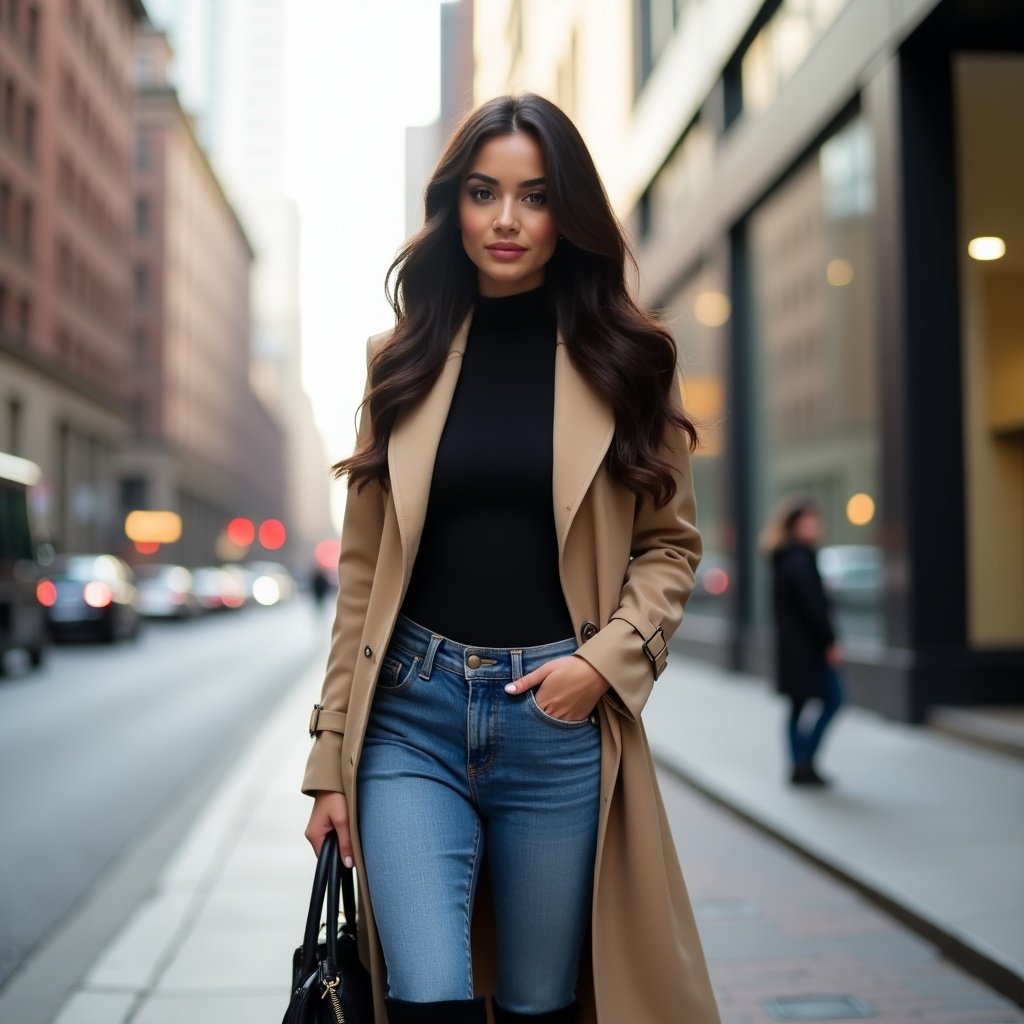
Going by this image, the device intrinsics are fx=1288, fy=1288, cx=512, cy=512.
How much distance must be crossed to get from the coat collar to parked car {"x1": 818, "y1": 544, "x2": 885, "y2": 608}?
9.33 m

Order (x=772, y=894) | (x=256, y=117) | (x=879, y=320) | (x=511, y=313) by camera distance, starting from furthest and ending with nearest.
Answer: (x=256, y=117) → (x=879, y=320) → (x=772, y=894) → (x=511, y=313)

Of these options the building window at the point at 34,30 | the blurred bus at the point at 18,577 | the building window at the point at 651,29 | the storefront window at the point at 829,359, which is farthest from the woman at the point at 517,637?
the building window at the point at 34,30

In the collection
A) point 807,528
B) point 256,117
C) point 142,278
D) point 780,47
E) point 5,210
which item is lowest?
point 807,528

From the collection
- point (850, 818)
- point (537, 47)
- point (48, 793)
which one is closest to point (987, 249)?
point (850, 818)

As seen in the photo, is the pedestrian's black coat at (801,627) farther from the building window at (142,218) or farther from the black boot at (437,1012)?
the building window at (142,218)

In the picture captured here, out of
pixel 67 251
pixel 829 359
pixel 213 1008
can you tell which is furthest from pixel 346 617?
pixel 67 251

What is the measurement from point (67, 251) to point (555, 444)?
46037 mm

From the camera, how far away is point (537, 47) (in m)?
32.1

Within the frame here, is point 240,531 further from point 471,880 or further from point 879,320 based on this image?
point 471,880

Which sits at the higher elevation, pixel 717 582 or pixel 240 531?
pixel 240 531

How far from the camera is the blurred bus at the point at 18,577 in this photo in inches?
671

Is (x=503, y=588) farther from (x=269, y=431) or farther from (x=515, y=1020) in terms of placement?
(x=269, y=431)

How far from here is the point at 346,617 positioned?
7.78 ft

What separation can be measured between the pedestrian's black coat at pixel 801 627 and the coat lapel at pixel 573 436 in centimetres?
599
